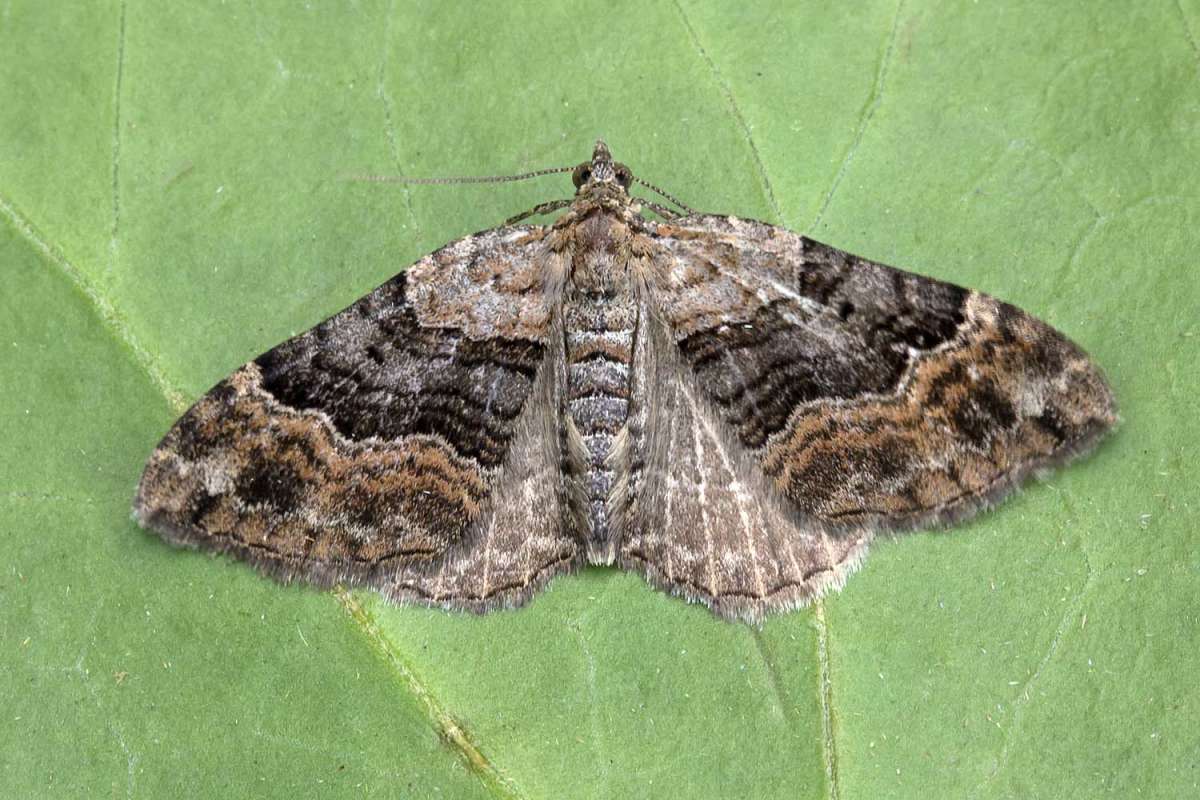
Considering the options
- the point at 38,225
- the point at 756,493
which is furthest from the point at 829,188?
the point at 38,225

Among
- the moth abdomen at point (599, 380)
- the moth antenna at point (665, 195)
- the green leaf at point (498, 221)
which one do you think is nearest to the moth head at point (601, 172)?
the moth antenna at point (665, 195)

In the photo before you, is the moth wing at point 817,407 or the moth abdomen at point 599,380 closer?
the moth wing at point 817,407

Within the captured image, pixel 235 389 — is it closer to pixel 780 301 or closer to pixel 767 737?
pixel 780 301

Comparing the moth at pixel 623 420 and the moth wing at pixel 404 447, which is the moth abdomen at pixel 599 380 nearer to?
the moth at pixel 623 420

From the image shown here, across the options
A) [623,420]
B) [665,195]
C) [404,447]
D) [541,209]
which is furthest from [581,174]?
[404,447]

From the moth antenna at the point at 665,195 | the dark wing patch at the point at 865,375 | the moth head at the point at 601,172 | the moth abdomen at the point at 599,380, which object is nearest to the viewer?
the dark wing patch at the point at 865,375

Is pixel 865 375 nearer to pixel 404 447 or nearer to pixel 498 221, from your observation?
pixel 498 221
